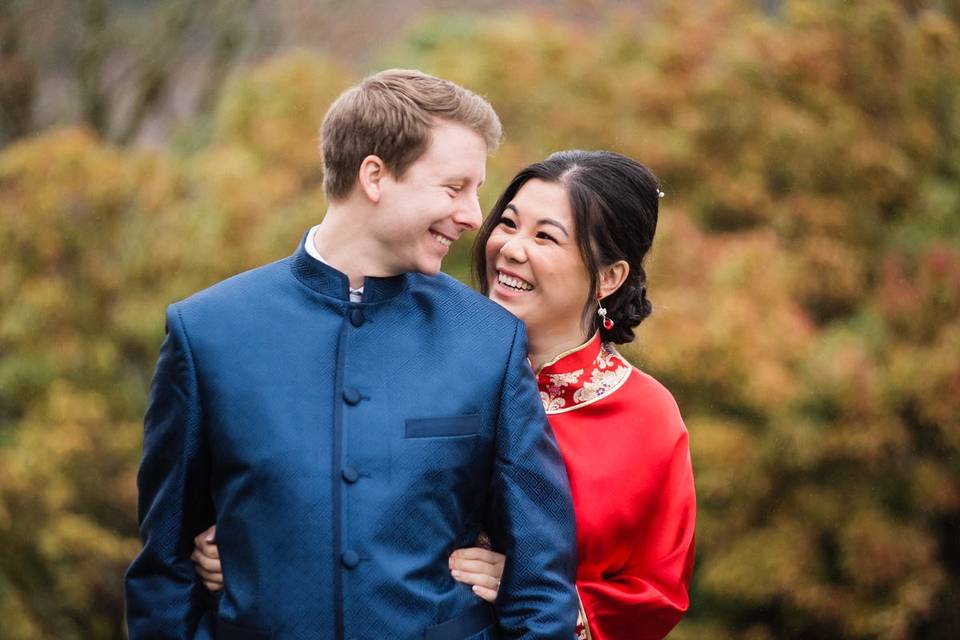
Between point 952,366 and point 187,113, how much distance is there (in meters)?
9.68

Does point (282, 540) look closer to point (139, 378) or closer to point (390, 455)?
point (390, 455)

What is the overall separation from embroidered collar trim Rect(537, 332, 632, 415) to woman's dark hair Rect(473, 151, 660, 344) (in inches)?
4.1

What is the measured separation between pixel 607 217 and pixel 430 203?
0.51 m

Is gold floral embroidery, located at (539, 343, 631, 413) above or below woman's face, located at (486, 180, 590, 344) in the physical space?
below

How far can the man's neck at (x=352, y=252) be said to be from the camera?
222 cm

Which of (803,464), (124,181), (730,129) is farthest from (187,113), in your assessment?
(803,464)

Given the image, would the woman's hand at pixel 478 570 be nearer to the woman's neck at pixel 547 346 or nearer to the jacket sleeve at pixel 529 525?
the jacket sleeve at pixel 529 525

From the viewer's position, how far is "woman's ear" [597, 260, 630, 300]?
258 cm

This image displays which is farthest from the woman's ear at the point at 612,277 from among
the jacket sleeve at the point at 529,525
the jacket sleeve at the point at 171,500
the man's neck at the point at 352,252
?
the jacket sleeve at the point at 171,500

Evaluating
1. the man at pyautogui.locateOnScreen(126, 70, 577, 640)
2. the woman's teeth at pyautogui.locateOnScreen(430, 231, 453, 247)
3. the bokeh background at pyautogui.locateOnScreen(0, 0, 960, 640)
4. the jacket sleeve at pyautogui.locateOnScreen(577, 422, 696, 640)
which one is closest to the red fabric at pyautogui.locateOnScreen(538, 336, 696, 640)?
the jacket sleeve at pyautogui.locateOnScreen(577, 422, 696, 640)

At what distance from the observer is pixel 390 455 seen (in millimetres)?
2080

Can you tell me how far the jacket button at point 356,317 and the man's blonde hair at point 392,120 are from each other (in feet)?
0.74

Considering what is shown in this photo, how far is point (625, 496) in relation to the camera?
2439mm

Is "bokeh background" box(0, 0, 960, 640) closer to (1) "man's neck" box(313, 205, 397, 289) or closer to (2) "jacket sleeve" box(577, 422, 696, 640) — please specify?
(2) "jacket sleeve" box(577, 422, 696, 640)
